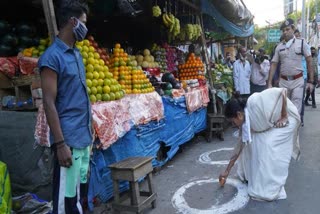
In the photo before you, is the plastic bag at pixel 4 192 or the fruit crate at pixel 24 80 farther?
the fruit crate at pixel 24 80

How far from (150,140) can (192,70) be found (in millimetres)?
3343

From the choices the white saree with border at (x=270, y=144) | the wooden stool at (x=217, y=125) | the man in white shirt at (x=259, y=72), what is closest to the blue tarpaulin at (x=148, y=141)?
the wooden stool at (x=217, y=125)

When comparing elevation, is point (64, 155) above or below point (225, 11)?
below

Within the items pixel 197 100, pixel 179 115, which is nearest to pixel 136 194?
pixel 179 115

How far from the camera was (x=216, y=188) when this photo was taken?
4078 millimetres

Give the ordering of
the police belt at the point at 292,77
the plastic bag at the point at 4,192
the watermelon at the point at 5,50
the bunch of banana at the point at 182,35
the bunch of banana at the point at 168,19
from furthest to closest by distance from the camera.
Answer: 1. the bunch of banana at the point at 182,35
2. the bunch of banana at the point at 168,19
3. the police belt at the point at 292,77
4. the watermelon at the point at 5,50
5. the plastic bag at the point at 4,192

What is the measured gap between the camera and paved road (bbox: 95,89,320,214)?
348cm

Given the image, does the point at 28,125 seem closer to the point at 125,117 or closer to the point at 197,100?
the point at 125,117

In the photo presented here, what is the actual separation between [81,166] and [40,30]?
303 centimetres

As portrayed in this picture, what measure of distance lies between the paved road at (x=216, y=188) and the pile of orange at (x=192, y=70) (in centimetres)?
199

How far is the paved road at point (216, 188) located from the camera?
3.48 m

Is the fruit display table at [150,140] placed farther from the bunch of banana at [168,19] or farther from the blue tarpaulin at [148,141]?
the bunch of banana at [168,19]

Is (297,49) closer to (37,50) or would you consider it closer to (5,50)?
(37,50)

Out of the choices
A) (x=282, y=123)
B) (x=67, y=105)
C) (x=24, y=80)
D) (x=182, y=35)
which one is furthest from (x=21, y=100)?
(x=182, y=35)
